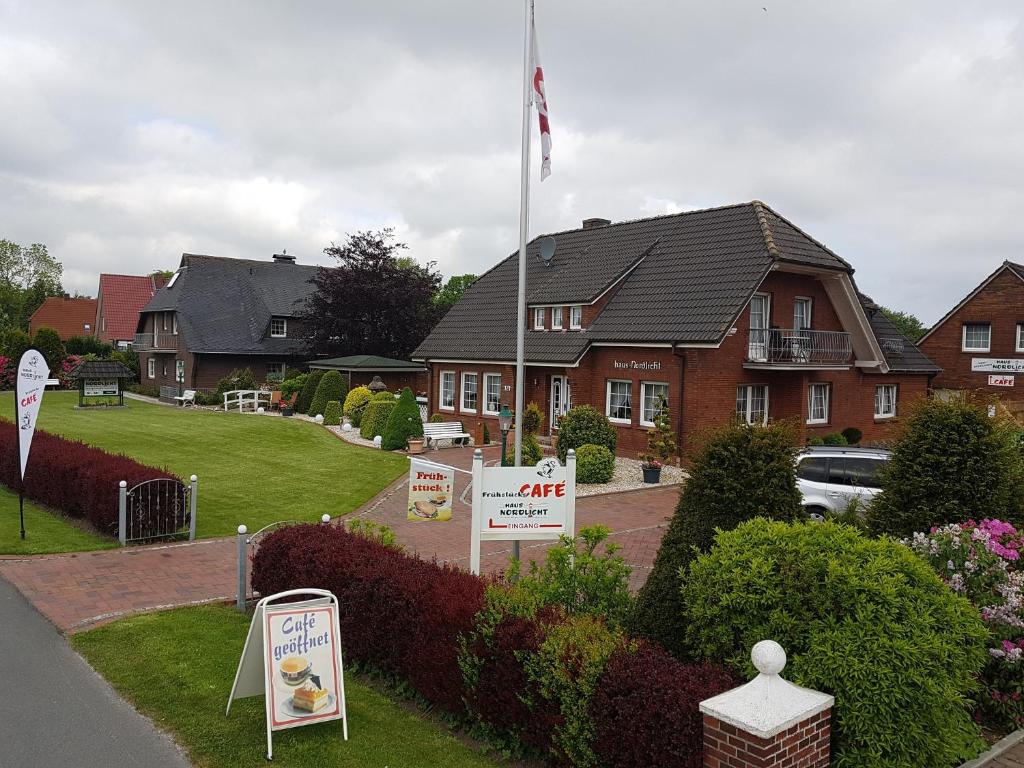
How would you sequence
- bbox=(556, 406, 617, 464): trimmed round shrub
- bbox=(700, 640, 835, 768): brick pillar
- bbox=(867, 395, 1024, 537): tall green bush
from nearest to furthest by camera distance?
bbox=(700, 640, 835, 768): brick pillar, bbox=(867, 395, 1024, 537): tall green bush, bbox=(556, 406, 617, 464): trimmed round shrub

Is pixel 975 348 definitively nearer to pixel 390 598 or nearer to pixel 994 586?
pixel 994 586

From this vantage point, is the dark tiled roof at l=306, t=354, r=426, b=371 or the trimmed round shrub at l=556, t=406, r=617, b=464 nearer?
the trimmed round shrub at l=556, t=406, r=617, b=464

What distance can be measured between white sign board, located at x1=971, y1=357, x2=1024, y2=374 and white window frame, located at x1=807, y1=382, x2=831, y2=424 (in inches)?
533

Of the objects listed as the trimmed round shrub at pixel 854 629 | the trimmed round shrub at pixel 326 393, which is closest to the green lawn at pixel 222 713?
the trimmed round shrub at pixel 854 629

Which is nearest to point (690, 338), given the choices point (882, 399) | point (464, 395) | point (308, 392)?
point (464, 395)

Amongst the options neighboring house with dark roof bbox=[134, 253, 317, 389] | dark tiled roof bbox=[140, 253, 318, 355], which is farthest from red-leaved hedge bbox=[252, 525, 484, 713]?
dark tiled roof bbox=[140, 253, 318, 355]

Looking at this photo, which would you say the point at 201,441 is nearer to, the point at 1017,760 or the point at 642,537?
the point at 642,537

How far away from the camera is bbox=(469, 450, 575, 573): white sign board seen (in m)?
8.77

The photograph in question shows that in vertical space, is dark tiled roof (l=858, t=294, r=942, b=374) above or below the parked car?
above

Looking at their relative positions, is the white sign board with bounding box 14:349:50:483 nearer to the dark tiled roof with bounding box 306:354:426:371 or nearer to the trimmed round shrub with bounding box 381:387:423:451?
the trimmed round shrub with bounding box 381:387:423:451

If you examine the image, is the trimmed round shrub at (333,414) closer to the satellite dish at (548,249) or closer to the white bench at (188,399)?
the satellite dish at (548,249)

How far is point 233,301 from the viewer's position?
48.6 meters

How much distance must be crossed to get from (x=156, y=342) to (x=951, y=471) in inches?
1888

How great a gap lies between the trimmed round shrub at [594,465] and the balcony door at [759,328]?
20.7 feet
